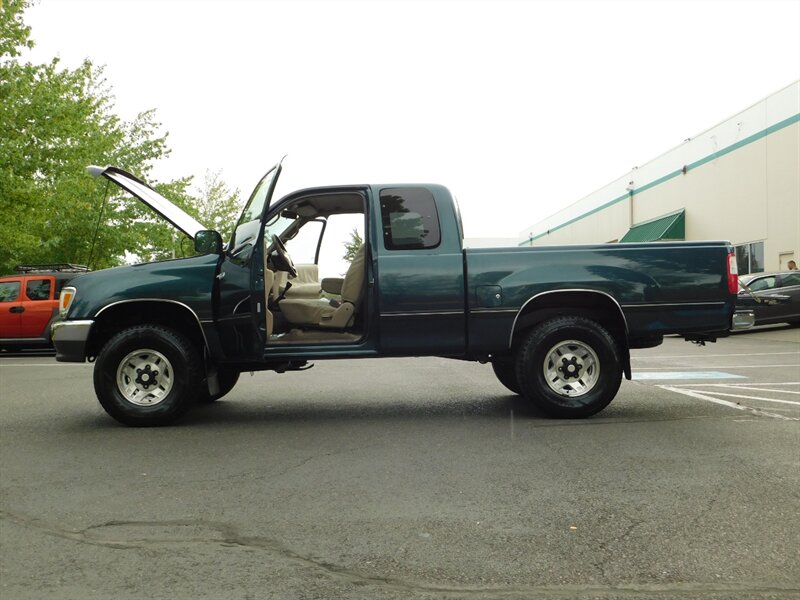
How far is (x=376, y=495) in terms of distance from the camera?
479 centimetres

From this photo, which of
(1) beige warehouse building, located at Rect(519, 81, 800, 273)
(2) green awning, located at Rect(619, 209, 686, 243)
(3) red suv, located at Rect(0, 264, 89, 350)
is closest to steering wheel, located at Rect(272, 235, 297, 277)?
(3) red suv, located at Rect(0, 264, 89, 350)

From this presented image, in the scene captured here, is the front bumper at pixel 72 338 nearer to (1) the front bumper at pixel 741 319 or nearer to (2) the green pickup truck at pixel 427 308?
(2) the green pickup truck at pixel 427 308

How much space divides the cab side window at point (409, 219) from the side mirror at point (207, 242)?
59.8 inches

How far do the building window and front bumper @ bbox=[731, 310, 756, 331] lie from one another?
1952 centimetres

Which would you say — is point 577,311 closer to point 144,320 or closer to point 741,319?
point 741,319

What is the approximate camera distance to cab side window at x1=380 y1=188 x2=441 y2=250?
24.3 feet

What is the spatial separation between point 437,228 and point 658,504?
11.8 ft

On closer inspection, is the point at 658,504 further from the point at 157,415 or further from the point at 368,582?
the point at 157,415

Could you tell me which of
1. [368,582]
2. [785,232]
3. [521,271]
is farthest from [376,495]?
[785,232]

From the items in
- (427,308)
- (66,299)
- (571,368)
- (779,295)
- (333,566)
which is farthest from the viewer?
(779,295)

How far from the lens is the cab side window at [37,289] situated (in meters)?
18.4

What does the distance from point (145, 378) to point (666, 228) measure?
1073 inches

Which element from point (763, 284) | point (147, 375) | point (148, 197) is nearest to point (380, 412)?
point (147, 375)

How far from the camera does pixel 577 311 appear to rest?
7.51m
